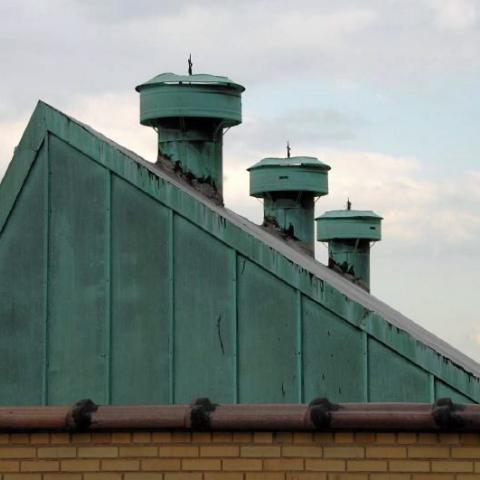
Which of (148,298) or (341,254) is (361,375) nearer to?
(148,298)

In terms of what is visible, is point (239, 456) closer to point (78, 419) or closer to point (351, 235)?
point (78, 419)

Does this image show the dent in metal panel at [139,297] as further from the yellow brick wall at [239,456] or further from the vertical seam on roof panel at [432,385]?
the yellow brick wall at [239,456]

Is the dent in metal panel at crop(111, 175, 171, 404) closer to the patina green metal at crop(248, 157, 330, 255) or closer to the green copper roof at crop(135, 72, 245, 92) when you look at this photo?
the green copper roof at crop(135, 72, 245, 92)

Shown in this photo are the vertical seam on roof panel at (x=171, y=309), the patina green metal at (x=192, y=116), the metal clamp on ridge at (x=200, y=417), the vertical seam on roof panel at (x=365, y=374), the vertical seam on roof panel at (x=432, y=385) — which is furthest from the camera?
the patina green metal at (x=192, y=116)

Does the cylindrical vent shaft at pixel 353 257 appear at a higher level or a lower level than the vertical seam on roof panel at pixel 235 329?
higher

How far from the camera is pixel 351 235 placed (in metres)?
41.6

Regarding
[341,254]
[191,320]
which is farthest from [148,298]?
[341,254]

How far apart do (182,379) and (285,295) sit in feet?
6.17

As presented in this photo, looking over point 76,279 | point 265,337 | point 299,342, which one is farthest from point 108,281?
point 299,342

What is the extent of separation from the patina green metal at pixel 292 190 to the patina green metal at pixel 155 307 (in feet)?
46.7

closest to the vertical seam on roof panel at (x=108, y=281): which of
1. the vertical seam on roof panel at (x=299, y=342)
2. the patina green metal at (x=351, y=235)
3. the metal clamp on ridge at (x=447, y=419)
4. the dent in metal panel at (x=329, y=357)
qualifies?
the vertical seam on roof panel at (x=299, y=342)

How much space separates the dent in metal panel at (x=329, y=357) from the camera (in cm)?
1841

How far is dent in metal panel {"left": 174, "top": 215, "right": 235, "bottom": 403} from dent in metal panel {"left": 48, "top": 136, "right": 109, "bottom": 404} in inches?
44.4

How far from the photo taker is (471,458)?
30.6ft
